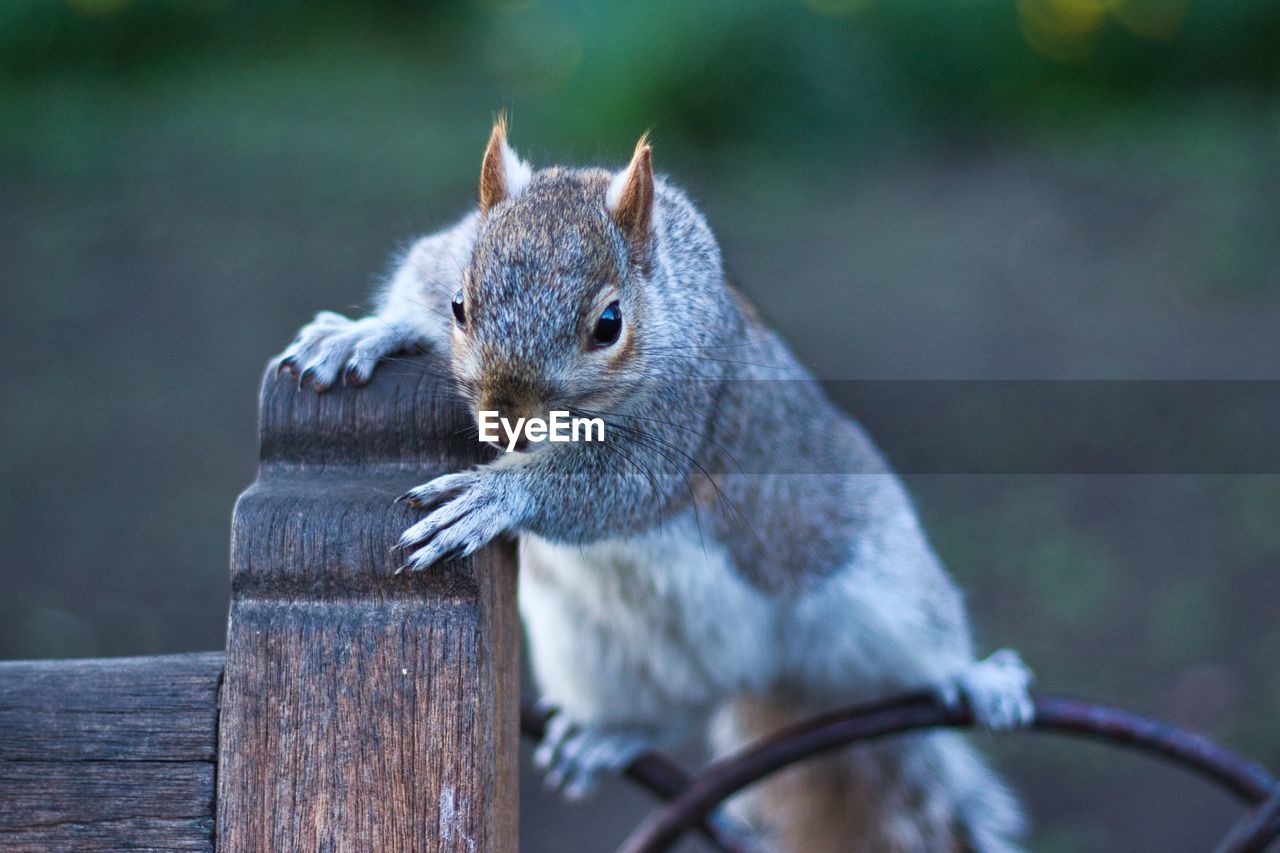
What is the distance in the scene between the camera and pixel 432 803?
32.2 inches

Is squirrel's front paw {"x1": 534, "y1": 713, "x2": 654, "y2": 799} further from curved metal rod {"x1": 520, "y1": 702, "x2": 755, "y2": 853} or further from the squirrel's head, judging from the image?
the squirrel's head

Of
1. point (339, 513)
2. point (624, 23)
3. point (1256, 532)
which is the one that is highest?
point (624, 23)

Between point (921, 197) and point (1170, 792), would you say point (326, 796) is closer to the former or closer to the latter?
point (1170, 792)

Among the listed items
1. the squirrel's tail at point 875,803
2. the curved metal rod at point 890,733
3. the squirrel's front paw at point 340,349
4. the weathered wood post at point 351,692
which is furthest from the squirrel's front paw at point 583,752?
the weathered wood post at point 351,692

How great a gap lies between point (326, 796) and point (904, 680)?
1019mm

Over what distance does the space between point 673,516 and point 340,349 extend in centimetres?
43

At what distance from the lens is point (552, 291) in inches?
42.6

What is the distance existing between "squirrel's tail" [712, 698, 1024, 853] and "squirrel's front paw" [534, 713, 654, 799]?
187 mm

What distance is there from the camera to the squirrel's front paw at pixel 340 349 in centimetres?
101

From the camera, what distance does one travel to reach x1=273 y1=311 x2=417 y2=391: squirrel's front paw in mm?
1007

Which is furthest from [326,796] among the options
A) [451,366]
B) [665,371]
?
[665,371]

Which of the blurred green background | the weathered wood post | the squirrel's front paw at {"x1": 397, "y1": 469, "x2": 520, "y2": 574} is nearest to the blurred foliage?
the blurred green background

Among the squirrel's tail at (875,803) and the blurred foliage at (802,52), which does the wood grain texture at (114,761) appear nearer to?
the squirrel's tail at (875,803)

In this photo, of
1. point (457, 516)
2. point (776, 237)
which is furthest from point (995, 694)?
point (776, 237)
